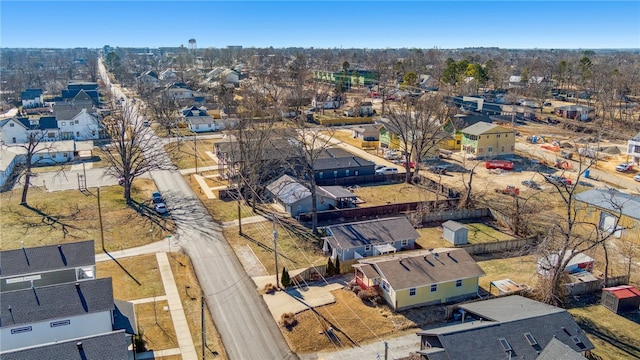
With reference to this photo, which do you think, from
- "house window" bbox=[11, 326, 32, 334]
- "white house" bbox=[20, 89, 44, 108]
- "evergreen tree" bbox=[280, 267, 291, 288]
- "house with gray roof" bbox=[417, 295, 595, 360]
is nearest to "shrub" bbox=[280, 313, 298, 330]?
"evergreen tree" bbox=[280, 267, 291, 288]

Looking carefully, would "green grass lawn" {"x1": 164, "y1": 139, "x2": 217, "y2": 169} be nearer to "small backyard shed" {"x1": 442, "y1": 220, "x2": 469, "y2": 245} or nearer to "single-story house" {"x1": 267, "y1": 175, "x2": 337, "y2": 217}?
"single-story house" {"x1": 267, "y1": 175, "x2": 337, "y2": 217}

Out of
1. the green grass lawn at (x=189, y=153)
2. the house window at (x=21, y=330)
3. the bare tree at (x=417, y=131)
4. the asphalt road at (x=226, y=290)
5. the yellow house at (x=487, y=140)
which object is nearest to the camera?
the house window at (x=21, y=330)

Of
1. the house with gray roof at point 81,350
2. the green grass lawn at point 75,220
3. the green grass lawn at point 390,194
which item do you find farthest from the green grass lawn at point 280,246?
the house with gray roof at point 81,350

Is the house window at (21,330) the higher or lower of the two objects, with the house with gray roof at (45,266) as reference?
lower

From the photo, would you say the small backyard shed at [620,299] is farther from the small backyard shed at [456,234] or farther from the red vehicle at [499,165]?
the red vehicle at [499,165]

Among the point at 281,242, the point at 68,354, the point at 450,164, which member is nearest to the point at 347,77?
the point at 450,164
